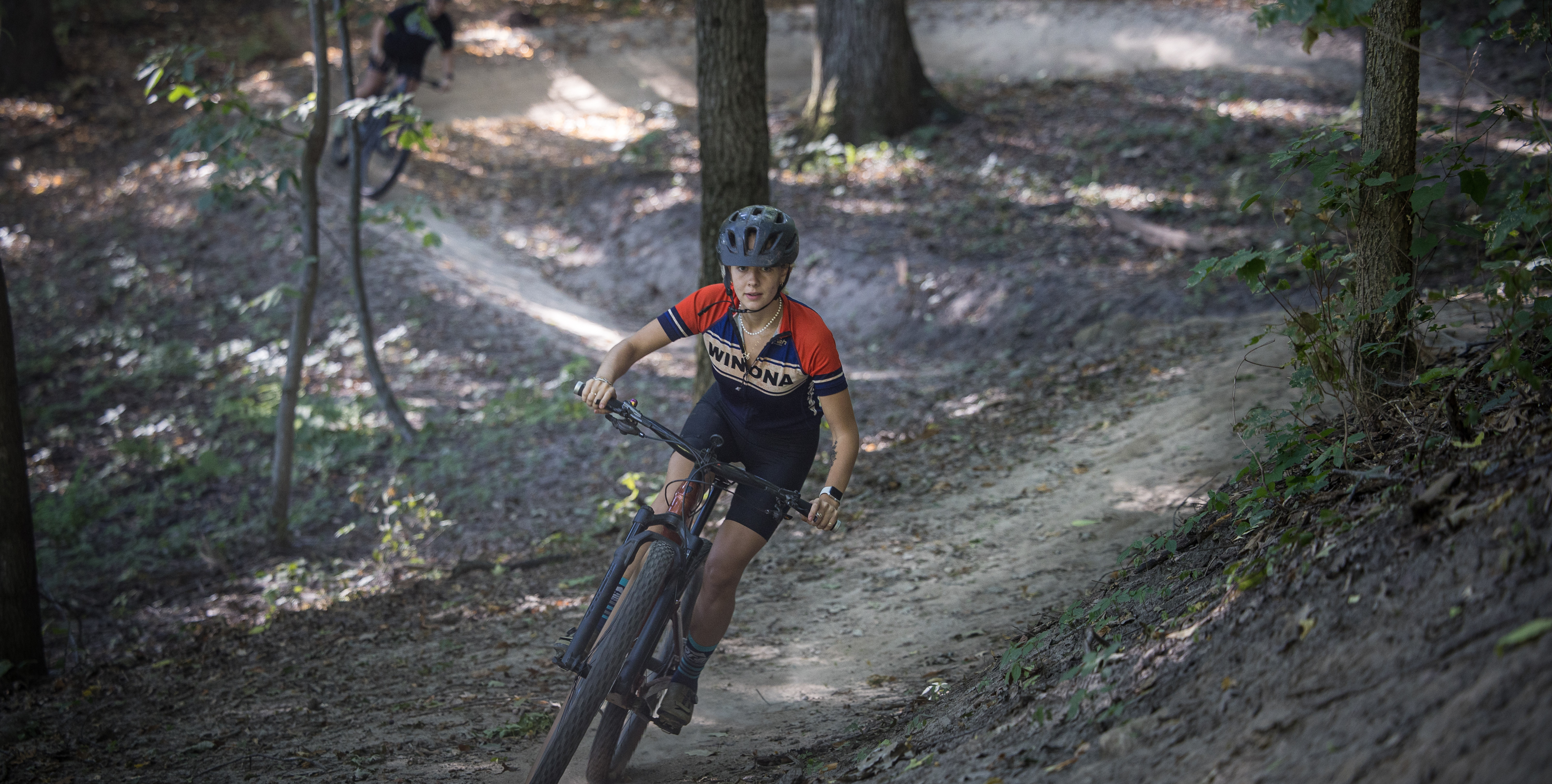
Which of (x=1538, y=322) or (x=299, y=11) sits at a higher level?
(x=299, y=11)

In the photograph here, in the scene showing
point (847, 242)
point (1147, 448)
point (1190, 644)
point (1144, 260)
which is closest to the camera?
point (1190, 644)

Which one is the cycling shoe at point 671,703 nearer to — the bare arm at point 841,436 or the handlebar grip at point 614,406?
the bare arm at point 841,436

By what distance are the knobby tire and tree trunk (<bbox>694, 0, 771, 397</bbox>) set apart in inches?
137

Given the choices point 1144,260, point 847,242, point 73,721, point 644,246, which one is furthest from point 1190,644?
point 644,246

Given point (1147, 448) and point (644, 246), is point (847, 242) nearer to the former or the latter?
point (644, 246)

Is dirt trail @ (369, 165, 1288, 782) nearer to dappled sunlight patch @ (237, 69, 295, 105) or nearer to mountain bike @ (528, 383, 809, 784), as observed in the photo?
mountain bike @ (528, 383, 809, 784)

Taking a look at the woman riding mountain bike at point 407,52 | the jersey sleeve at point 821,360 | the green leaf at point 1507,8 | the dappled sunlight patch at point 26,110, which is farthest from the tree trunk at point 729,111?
the dappled sunlight patch at point 26,110

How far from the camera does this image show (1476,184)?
3.30 m

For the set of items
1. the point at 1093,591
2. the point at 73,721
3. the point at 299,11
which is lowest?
the point at 73,721

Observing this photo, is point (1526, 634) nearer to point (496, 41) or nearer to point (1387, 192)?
point (1387, 192)

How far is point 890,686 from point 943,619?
2.52ft

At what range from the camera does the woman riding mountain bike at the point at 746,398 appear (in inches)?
145

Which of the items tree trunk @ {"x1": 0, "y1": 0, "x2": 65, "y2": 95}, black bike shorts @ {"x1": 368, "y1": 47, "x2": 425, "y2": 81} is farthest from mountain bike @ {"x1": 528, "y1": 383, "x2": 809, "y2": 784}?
tree trunk @ {"x1": 0, "y1": 0, "x2": 65, "y2": 95}

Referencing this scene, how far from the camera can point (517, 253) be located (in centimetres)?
1388
